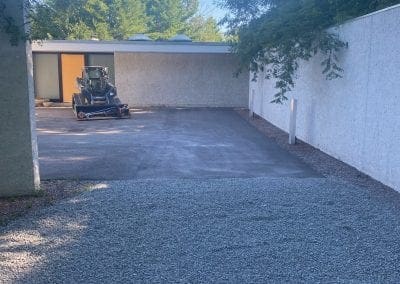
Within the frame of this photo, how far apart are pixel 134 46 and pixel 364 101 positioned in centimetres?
1459

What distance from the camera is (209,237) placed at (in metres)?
5.01

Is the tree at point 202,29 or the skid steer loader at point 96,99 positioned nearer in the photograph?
the skid steer loader at point 96,99

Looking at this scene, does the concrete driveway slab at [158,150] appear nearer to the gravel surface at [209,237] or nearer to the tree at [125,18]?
the gravel surface at [209,237]

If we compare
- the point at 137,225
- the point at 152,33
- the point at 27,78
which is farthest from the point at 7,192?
the point at 152,33

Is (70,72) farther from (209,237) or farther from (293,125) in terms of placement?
(209,237)

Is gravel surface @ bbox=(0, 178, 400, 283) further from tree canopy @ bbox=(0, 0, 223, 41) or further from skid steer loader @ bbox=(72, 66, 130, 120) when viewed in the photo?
tree canopy @ bbox=(0, 0, 223, 41)

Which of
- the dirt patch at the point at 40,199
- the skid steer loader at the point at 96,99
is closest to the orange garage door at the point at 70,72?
the skid steer loader at the point at 96,99

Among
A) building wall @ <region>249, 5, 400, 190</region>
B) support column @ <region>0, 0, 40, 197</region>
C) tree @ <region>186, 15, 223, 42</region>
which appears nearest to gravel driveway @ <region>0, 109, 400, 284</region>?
building wall @ <region>249, 5, 400, 190</region>

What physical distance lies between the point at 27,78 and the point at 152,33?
36324 mm

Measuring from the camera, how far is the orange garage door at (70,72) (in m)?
23.6

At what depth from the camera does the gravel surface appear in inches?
163

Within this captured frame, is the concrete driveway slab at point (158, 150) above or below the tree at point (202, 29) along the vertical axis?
below

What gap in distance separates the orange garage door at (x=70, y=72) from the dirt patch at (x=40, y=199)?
16.9 m

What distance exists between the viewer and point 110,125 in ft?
51.5
